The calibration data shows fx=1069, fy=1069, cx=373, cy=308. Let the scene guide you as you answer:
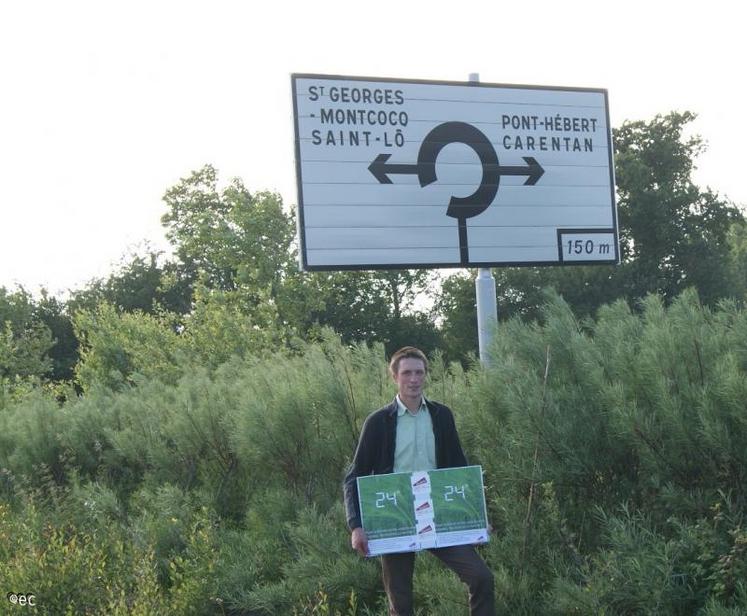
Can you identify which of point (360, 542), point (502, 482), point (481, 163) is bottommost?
point (360, 542)

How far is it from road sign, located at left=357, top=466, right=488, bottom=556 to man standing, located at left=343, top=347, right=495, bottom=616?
0.08 metres

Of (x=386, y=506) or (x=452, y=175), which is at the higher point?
(x=452, y=175)

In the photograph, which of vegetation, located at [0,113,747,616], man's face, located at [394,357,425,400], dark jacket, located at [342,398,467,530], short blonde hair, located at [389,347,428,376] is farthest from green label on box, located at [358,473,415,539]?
vegetation, located at [0,113,747,616]

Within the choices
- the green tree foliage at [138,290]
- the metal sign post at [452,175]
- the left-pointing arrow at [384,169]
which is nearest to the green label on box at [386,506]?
the metal sign post at [452,175]

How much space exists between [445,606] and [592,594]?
3.09 ft

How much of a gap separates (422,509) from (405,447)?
1.12ft

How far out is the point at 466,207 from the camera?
9.14 meters

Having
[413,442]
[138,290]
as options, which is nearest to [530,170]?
[413,442]

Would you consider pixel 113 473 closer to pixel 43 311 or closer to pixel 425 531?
pixel 425 531

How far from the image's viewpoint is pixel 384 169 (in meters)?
8.96

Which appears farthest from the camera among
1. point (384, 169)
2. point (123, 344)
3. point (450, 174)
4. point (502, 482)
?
point (123, 344)

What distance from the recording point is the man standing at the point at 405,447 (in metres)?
5.53

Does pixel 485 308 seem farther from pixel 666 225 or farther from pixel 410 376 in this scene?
pixel 666 225

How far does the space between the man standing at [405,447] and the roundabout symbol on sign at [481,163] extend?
3537mm
